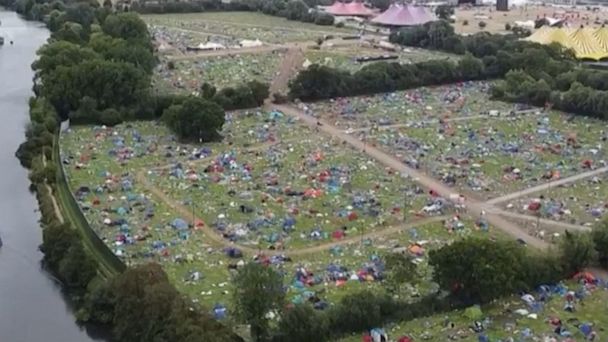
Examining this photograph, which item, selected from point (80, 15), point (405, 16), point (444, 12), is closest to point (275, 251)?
point (80, 15)

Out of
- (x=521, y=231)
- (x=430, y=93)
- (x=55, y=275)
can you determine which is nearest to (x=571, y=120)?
(x=430, y=93)

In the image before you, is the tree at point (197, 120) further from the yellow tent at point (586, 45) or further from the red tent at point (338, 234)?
the yellow tent at point (586, 45)

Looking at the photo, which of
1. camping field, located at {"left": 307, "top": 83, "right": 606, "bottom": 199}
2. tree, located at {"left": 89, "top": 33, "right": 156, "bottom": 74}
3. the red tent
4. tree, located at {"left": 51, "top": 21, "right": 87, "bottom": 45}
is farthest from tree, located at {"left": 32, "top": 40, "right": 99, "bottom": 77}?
the red tent

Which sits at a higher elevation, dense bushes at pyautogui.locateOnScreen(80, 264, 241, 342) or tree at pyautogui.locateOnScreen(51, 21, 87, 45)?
tree at pyautogui.locateOnScreen(51, 21, 87, 45)

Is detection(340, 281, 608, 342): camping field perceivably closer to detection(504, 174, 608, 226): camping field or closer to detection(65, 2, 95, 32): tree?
detection(504, 174, 608, 226): camping field

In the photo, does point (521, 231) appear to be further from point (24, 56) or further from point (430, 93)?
point (24, 56)

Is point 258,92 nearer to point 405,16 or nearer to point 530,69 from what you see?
point 530,69
